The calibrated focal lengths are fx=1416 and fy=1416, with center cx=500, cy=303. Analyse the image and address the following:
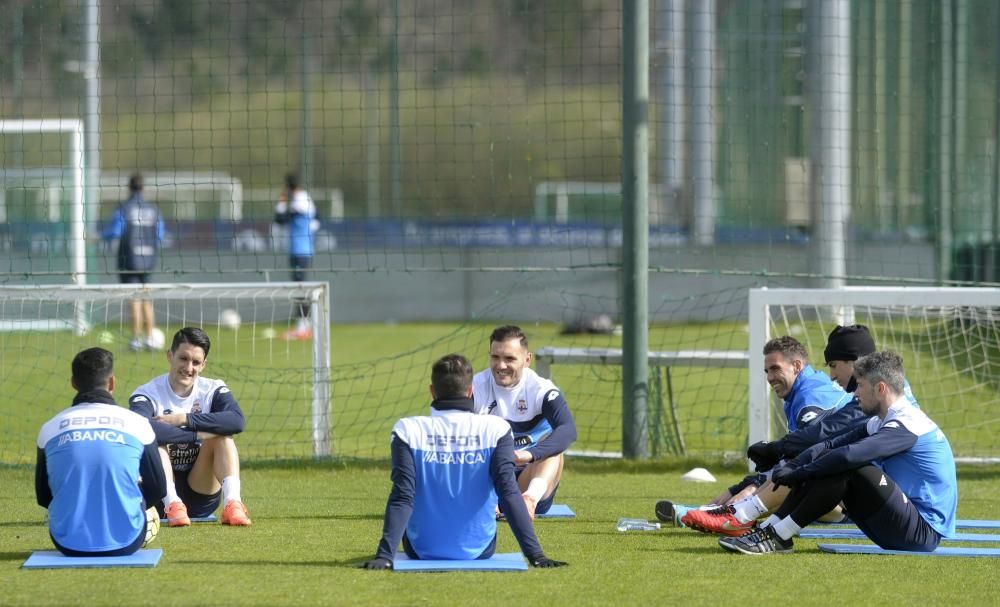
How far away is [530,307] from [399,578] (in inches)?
701

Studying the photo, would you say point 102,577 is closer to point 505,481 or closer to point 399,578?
point 399,578

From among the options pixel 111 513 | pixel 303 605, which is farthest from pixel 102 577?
pixel 303 605

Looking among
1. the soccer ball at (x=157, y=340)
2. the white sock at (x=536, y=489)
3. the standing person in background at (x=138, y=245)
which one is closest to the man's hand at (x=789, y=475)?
the white sock at (x=536, y=489)

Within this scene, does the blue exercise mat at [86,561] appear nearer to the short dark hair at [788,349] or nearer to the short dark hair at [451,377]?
the short dark hair at [451,377]

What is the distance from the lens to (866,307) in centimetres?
1037

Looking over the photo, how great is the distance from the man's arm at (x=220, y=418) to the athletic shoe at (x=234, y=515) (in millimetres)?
409

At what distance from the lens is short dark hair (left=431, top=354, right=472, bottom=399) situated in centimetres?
632

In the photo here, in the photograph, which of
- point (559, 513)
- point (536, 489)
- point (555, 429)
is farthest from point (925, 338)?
point (536, 489)

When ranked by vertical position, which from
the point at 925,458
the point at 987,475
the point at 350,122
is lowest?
the point at 987,475

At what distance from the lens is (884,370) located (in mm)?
6824

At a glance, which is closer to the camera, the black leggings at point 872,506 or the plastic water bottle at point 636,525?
the black leggings at point 872,506

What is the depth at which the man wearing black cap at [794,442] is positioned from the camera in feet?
24.2

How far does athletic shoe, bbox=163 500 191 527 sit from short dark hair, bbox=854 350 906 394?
12.2ft

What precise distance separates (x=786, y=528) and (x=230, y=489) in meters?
3.06
